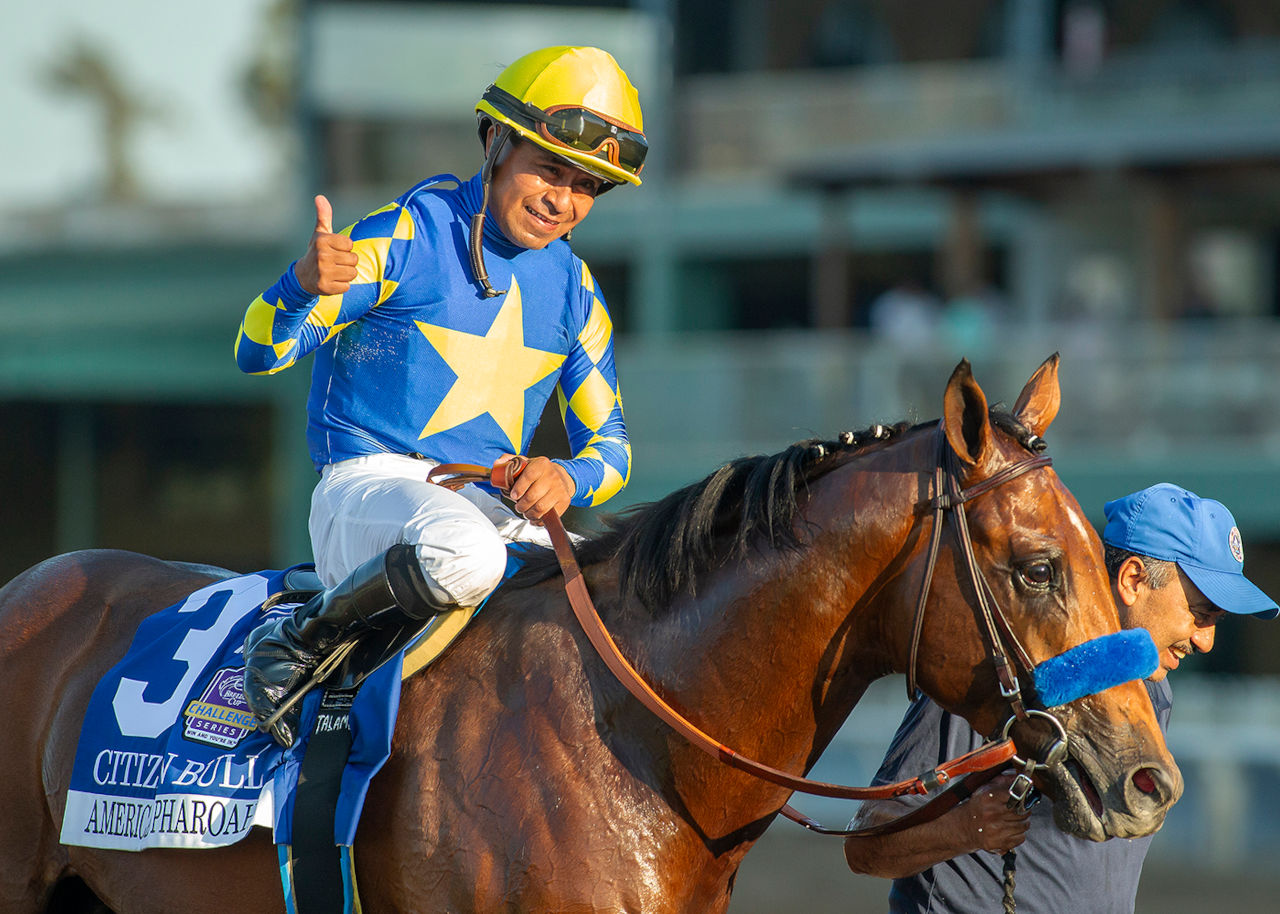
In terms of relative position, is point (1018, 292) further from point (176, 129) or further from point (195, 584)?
point (176, 129)

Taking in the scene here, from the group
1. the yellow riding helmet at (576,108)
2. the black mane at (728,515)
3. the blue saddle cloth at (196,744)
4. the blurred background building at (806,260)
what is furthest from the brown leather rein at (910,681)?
the blurred background building at (806,260)

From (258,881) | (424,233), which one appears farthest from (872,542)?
(258,881)

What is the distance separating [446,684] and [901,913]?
3.56ft

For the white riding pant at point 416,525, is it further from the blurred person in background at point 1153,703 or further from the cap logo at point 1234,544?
the cap logo at point 1234,544

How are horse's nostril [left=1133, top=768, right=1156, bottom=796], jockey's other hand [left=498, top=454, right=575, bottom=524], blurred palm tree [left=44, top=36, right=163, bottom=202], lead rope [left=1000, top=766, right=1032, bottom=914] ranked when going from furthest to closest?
1. blurred palm tree [left=44, top=36, right=163, bottom=202]
2. jockey's other hand [left=498, top=454, right=575, bottom=524]
3. lead rope [left=1000, top=766, right=1032, bottom=914]
4. horse's nostril [left=1133, top=768, right=1156, bottom=796]

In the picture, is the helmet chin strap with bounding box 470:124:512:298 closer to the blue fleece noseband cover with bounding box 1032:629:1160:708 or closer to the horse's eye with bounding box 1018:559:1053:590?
the horse's eye with bounding box 1018:559:1053:590

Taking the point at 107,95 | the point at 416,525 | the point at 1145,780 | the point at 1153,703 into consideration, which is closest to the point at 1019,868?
the point at 1153,703

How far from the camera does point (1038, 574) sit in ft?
7.95

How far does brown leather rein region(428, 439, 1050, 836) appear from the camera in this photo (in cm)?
245

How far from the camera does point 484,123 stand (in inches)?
121

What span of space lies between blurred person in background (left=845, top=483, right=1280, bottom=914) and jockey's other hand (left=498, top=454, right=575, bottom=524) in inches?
34.5

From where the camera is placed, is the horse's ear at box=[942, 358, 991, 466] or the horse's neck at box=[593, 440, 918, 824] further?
the horse's neck at box=[593, 440, 918, 824]

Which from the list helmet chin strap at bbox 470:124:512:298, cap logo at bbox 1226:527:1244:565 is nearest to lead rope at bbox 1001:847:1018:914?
cap logo at bbox 1226:527:1244:565

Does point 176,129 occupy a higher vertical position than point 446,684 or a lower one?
higher
